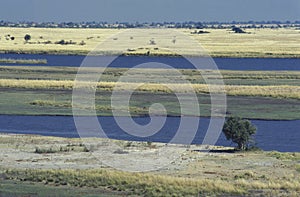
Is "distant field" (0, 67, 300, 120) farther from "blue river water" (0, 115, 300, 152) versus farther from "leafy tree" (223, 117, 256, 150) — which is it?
"leafy tree" (223, 117, 256, 150)

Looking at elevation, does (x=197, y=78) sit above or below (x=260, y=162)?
above

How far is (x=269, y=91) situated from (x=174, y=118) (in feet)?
53.5

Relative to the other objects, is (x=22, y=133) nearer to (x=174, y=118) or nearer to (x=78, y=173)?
(x=174, y=118)

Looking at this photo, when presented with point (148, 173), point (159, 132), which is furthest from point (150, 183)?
point (159, 132)

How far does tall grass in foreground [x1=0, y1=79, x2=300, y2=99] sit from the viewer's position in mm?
62344

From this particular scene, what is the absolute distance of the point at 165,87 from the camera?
6556cm

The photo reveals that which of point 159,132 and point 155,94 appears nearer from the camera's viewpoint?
point 159,132

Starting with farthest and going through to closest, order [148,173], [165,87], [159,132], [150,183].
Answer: [165,87] → [159,132] → [148,173] → [150,183]

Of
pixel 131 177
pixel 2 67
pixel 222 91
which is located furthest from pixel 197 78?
pixel 131 177

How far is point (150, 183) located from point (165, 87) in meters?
38.8

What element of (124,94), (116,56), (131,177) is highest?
(116,56)

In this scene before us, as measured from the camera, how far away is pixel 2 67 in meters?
88.6

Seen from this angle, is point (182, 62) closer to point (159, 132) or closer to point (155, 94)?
point (155, 94)

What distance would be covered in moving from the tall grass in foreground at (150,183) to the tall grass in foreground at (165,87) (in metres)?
34.0
